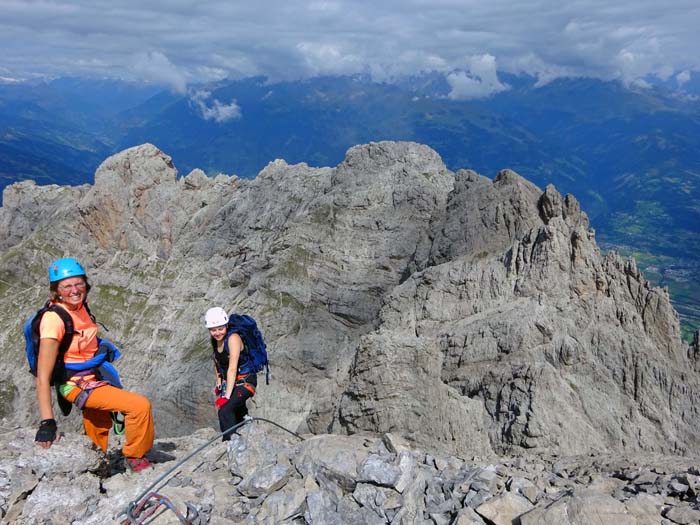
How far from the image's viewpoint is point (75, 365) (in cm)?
1148

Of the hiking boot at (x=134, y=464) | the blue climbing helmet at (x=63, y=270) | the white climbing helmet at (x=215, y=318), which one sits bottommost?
the hiking boot at (x=134, y=464)

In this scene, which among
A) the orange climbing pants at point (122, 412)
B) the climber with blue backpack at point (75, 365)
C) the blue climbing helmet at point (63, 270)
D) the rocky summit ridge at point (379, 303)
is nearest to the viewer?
the climber with blue backpack at point (75, 365)

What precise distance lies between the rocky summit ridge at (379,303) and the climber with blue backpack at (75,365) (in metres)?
2.16

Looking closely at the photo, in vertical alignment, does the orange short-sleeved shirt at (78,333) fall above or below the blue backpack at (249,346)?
above

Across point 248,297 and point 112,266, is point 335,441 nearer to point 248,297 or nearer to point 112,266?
point 248,297

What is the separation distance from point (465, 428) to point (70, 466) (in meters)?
22.3

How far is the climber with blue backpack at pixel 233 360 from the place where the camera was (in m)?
14.0

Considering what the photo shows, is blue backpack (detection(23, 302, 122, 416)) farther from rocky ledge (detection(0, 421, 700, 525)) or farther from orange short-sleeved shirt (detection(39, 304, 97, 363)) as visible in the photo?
rocky ledge (detection(0, 421, 700, 525))

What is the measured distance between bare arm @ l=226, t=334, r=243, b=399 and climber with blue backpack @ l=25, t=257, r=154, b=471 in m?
2.29

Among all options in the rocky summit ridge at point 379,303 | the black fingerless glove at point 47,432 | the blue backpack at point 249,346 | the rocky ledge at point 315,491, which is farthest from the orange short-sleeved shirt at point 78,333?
the blue backpack at point 249,346

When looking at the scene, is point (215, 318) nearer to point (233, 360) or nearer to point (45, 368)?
point (233, 360)

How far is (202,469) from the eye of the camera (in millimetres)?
13906

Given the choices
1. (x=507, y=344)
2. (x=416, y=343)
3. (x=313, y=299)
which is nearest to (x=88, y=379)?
(x=416, y=343)

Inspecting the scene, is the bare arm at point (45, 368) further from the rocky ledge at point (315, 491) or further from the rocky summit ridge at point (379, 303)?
the rocky summit ridge at point (379, 303)
